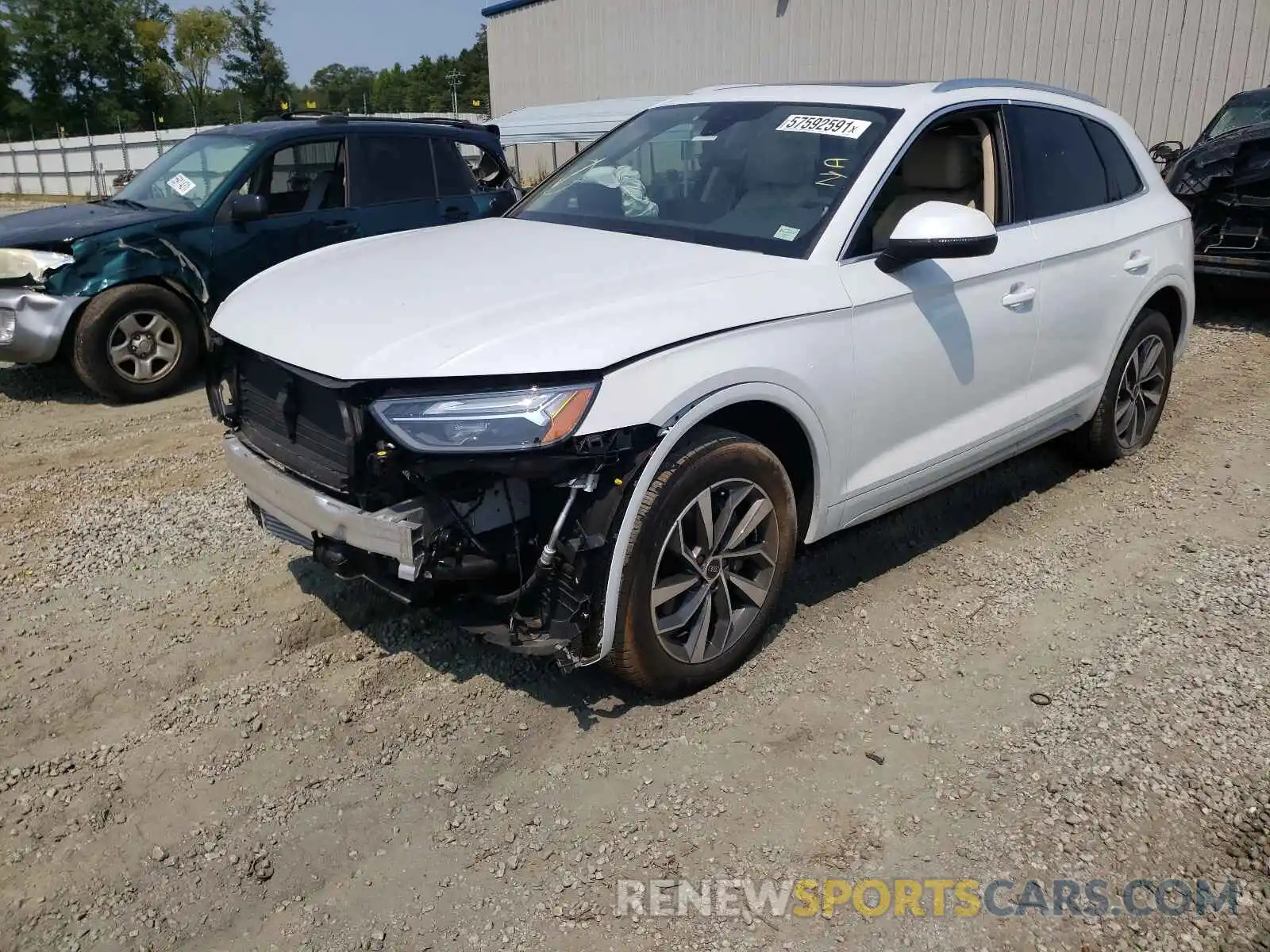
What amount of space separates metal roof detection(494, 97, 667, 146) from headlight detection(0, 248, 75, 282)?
1449 centimetres

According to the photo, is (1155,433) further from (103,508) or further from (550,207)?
(103,508)

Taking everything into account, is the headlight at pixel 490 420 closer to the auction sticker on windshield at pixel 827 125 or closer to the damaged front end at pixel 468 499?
the damaged front end at pixel 468 499

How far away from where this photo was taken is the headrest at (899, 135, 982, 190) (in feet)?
12.8

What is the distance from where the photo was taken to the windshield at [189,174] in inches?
271

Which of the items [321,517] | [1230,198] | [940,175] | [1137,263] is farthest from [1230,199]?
[321,517]

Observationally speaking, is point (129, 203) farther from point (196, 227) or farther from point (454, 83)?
point (454, 83)

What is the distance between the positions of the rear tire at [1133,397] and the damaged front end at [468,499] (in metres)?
3.13

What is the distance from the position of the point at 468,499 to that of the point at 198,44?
94.5m

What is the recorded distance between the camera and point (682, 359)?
9.33 feet

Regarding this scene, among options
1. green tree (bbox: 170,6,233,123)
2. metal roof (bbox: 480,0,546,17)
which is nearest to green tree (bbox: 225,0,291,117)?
green tree (bbox: 170,6,233,123)

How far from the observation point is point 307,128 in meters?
7.11

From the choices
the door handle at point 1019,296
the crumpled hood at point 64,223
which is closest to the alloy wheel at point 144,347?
the crumpled hood at point 64,223

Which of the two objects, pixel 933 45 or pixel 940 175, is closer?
pixel 940 175

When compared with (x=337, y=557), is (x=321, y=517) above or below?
above
